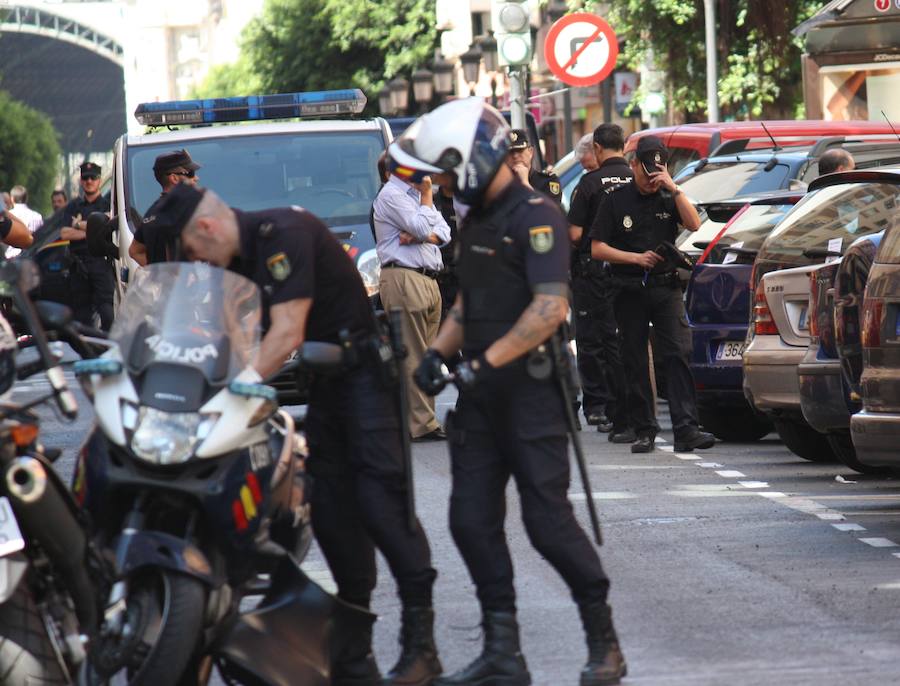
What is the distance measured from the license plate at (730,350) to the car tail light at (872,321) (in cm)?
409

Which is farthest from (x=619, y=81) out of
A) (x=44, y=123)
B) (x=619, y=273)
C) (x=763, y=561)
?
(x=44, y=123)

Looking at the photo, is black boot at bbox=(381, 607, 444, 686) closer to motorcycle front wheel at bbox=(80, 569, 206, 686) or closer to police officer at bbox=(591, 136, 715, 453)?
motorcycle front wheel at bbox=(80, 569, 206, 686)

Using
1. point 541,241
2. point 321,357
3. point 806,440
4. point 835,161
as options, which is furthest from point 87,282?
point 321,357

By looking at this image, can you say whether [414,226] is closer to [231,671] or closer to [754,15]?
[231,671]

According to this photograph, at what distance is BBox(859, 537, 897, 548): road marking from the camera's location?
9141mm

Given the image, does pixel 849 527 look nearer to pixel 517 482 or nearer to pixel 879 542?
pixel 879 542

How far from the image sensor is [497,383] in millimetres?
6594

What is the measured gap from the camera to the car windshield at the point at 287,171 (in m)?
13.7

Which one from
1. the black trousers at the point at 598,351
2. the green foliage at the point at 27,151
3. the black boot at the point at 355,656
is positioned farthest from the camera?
the green foliage at the point at 27,151

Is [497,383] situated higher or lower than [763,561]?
higher

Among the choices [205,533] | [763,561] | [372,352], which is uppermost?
[372,352]

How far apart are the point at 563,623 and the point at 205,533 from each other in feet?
6.39

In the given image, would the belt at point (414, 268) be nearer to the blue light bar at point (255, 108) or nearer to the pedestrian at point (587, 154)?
the pedestrian at point (587, 154)

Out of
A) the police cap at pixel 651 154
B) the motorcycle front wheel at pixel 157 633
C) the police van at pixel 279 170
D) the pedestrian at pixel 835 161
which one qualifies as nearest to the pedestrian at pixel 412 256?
the police van at pixel 279 170
